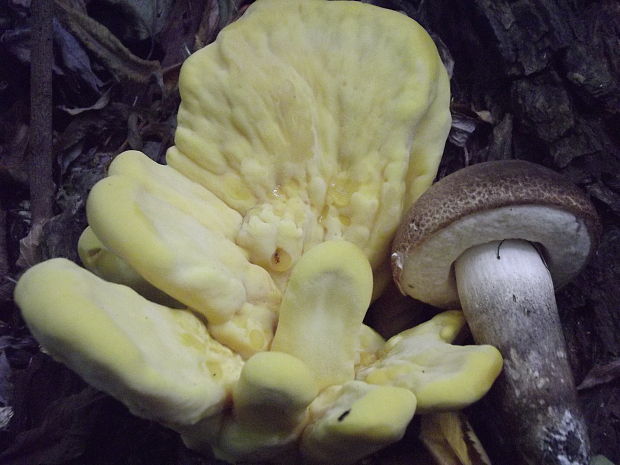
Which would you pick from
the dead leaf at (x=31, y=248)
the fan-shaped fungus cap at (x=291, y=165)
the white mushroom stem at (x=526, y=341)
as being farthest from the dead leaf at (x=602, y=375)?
the dead leaf at (x=31, y=248)

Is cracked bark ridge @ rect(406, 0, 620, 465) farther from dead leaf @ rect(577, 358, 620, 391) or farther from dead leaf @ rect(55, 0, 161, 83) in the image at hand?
dead leaf @ rect(55, 0, 161, 83)

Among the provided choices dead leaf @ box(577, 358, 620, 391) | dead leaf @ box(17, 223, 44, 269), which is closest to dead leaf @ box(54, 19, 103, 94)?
dead leaf @ box(17, 223, 44, 269)

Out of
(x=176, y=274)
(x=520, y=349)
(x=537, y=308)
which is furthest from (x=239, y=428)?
(x=537, y=308)

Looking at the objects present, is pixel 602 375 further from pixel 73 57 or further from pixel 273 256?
pixel 73 57

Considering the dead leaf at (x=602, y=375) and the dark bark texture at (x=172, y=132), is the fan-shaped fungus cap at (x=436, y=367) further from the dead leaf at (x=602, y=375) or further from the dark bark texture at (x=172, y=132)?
the dead leaf at (x=602, y=375)

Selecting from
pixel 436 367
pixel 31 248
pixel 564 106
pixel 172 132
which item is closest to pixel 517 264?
pixel 436 367

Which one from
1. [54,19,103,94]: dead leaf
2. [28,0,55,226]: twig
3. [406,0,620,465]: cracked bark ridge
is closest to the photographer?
[406,0,620,465]: cracked bark ridge

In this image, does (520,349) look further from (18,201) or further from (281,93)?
(18,201)
